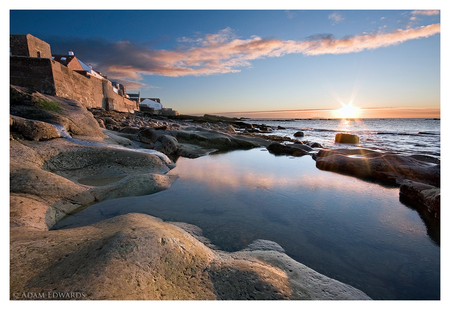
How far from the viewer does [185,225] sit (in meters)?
2.89

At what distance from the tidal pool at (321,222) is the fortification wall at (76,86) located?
16.0 meters

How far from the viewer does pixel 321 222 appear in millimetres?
3154

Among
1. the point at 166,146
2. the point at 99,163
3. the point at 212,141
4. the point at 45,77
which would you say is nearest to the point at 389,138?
the point at 212,141

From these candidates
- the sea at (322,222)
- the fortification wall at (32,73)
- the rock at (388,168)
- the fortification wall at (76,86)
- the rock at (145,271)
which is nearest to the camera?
the rock at (145,271)

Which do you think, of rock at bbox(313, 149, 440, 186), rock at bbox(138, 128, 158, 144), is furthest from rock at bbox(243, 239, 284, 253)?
rock at bbox(138, 128, 158, 144)

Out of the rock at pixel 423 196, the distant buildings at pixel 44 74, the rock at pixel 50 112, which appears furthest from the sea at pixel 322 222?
the distant buildings at pixel 44 74

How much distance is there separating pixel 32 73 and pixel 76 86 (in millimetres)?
4216

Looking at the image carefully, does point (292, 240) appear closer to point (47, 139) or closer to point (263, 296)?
point (263, 296)

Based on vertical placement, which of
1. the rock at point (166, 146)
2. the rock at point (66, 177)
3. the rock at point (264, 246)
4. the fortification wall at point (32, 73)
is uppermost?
the fortification wall at point (32, 73)

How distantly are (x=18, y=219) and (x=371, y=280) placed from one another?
4.22 metres

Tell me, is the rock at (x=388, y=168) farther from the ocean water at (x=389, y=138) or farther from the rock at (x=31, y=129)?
the rock at (x=31, y=129)

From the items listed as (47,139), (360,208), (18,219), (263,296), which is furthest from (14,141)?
(360,208)

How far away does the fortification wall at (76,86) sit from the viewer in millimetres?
15127

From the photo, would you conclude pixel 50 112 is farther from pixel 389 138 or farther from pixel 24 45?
pixel 389 138
